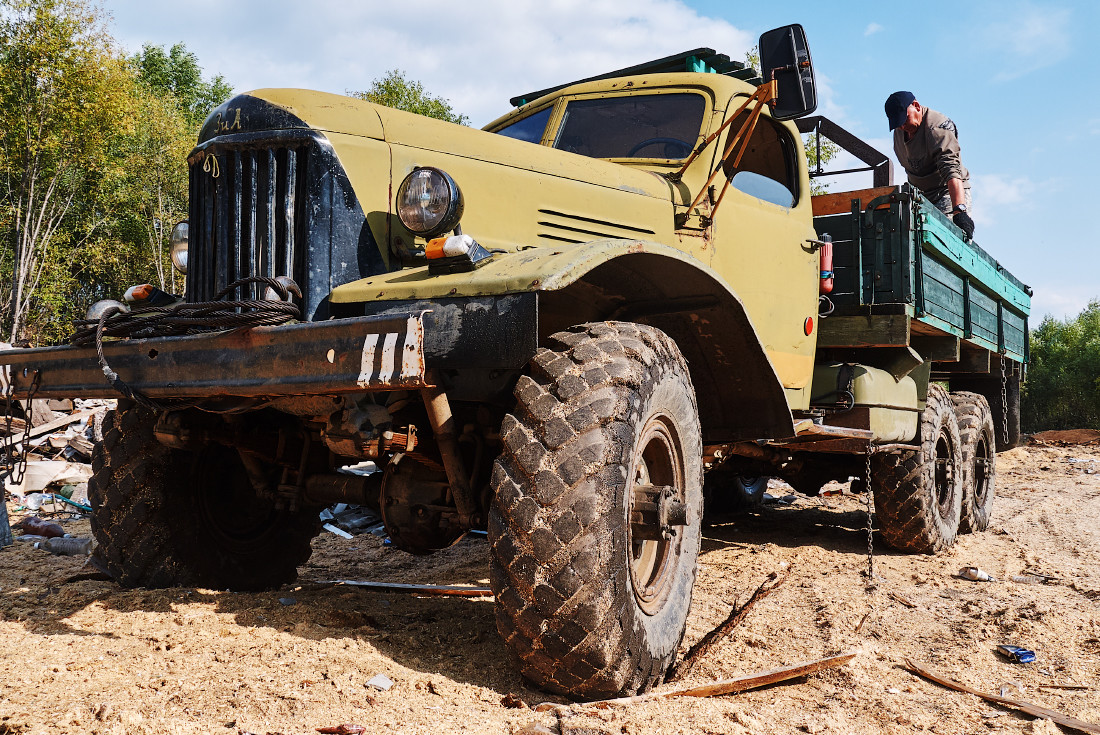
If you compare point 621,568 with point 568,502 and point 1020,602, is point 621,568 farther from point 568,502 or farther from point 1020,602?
point 1020,602

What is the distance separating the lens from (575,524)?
2.54 metres

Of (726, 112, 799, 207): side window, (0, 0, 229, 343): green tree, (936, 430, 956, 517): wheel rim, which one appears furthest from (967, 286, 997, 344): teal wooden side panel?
(0, 0, 229, 343): green tree

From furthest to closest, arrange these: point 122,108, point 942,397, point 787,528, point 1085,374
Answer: point 1085,374
point 122,108
point 787,528
point 942,397

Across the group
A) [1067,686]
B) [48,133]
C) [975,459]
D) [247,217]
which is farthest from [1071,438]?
[48,133]

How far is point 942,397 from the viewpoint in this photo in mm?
6410

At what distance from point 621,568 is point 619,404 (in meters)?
0.50

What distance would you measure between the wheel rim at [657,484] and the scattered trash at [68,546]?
3757 mm

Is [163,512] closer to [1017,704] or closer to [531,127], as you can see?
[531,127]

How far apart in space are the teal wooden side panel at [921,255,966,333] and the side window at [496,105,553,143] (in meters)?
2.80

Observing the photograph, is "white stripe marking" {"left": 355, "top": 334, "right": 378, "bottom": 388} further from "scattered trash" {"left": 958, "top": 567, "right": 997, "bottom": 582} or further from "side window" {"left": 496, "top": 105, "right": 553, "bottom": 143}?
"scattered trash" {"left": 958, "top": 567, "right": 997, "bottom": 582}

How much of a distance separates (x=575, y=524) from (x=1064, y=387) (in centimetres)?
3221

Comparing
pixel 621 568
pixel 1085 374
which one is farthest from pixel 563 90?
pixel 1085 374

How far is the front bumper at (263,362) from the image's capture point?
2.41m

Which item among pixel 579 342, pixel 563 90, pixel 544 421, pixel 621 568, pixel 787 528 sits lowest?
pixel 787 528
